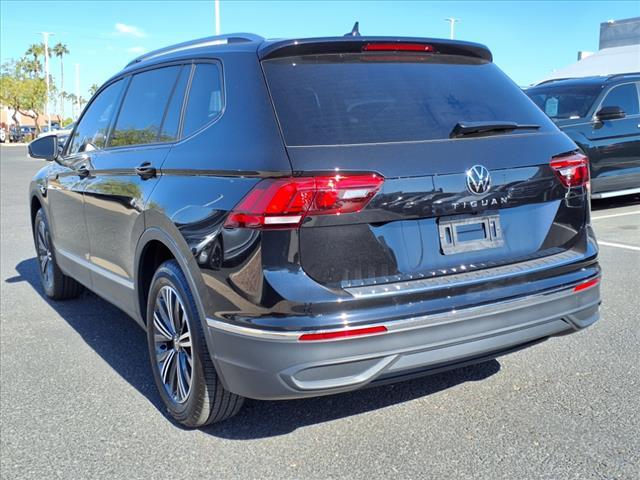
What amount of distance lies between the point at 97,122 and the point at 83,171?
1.54 ft

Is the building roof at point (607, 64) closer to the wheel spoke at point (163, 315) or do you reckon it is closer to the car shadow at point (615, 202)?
the car shadow at point (615, 202)

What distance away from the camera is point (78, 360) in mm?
4348

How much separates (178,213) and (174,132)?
60 centimetres

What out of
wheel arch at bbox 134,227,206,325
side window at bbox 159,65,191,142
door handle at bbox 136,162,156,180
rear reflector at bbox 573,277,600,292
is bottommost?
rear reflector at bbox 573,277,600,292

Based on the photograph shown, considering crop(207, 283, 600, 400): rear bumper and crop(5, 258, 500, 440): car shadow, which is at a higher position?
crop(207, 283, 600, 400): rear bumper

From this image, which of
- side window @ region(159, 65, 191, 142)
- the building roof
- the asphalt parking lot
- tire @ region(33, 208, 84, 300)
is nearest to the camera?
the asphalt parking lot

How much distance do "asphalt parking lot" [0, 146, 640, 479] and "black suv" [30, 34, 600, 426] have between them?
29 centimetres

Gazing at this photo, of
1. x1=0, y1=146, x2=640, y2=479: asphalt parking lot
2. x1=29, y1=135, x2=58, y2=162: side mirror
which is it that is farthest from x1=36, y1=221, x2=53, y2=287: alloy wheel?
x1=0, y1=146, x2=640, y2=479: asphalt parking lot

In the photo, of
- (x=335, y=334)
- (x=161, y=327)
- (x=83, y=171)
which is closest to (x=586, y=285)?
(x=335, y=334)

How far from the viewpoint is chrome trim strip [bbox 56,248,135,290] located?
389 cm

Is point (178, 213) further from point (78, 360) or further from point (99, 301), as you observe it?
point (99, 301)

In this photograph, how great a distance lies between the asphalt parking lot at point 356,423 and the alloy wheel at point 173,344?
0.69 feet

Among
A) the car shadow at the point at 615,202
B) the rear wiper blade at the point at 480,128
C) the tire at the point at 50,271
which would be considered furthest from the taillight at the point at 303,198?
the car shadow at the point at 615,202

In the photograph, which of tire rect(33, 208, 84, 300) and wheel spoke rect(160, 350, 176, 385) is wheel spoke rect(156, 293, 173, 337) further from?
tire rect(33, 208, 84, 300)
